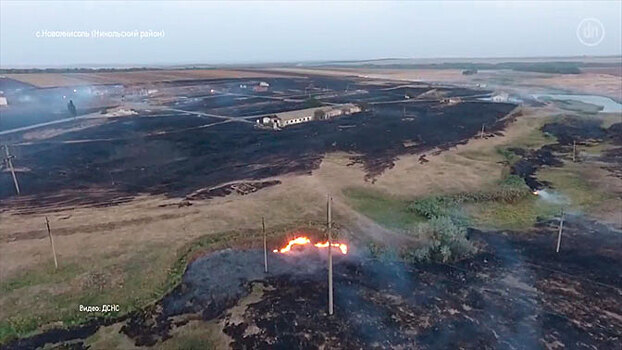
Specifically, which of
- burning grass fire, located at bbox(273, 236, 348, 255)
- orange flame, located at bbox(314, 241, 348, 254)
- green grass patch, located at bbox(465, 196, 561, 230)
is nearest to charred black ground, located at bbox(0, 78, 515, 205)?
green grass patch, located at bbox(465, 196, 561, 230)

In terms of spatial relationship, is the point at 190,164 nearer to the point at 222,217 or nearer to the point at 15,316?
the point at 222,217

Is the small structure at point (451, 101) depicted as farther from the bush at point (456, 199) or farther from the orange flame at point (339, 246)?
the orange flame at point (339, 246)

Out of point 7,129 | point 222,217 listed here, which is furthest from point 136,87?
point 222,217

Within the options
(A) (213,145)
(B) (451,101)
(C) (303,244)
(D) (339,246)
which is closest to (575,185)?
(D) (339,246)

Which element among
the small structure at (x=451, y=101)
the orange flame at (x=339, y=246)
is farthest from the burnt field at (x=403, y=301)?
the small structure at (x=451, y=101)

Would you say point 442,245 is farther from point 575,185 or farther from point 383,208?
point 575,185

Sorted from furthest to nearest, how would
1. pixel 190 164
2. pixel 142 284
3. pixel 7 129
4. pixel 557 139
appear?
1. pixel 7 129
2. pixel 557 139
3. pixel 190 164
4. pixel 142 284

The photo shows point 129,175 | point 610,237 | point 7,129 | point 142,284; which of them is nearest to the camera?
point 142,284

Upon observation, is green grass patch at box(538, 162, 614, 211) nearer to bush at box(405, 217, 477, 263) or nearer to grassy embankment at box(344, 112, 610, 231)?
grassy embankment at box(344, 112, 610, 231)
